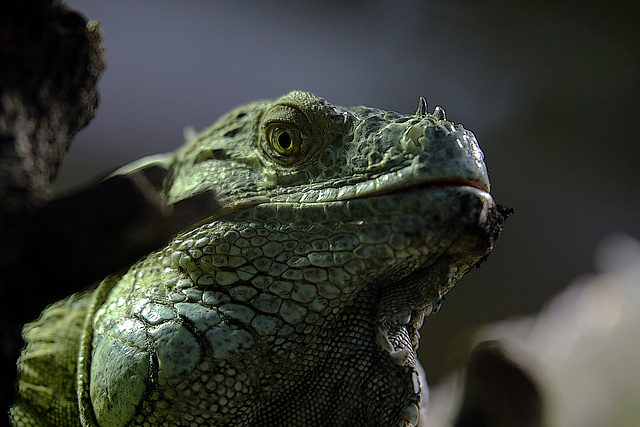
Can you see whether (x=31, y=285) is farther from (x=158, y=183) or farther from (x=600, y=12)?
(x=600, y=12)

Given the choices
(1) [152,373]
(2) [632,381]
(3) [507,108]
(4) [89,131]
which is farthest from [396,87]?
(2) [632,381]

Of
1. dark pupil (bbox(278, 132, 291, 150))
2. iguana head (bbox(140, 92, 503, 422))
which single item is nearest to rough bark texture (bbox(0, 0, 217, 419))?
iguana head (bbox(140, 92, 503, 422))

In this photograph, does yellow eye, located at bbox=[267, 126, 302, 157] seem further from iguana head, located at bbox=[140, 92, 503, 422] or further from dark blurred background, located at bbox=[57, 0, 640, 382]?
dark blurred background, located at bbox=[57, 0, 640, 382]

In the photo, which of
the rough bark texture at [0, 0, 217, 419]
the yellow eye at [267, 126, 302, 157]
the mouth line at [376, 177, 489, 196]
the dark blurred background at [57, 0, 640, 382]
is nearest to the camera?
the rough bark texture at [0, 0, 217, 419]

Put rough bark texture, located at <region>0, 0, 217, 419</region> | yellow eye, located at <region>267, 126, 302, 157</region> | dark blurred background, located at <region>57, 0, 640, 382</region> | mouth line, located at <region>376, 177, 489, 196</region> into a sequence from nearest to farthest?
1. rough bark texture, located at <region>0, 0, 217, 419</region>
2. mouth line, located at <region>376, 177, 489, 196</region>
3. yellow eye, located at <region>267, 126, 302, 157</region>
4. dark blurred background, located at <region>57, 0, 640, 382</region>

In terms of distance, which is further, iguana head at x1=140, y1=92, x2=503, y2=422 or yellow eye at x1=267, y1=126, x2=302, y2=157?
yellow eye at x1=267, y1=126, x2=302, y2=157

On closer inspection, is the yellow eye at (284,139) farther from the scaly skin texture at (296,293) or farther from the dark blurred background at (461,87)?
the dark blurred background at (461,87)

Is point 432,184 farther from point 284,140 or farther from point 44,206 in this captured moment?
point 44,206

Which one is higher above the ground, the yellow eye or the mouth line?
the yellow eye

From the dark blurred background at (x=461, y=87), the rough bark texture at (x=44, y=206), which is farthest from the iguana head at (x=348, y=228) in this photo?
the dark blurred background at (x=461, y=87)

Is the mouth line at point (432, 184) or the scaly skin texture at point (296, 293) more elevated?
the mouth line at point (432, 184)
